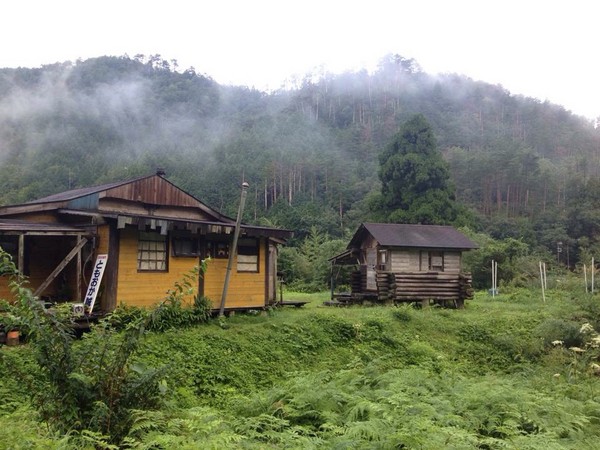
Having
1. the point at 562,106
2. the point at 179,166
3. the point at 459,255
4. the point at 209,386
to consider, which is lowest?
the point at 209,386

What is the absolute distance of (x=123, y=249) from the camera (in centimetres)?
1483

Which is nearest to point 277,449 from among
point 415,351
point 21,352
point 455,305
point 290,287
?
point 21,352

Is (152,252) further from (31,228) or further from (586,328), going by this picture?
(586,328)

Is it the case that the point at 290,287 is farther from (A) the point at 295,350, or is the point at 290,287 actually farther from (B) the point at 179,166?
(B) the point at 179,166

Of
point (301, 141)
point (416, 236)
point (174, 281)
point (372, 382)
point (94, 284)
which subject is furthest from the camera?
point (301, 141)

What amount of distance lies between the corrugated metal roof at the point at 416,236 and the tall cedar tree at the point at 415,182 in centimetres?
1260

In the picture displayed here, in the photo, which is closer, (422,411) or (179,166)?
(422,411)

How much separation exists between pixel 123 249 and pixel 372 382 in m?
7.98

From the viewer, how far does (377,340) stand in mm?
16656

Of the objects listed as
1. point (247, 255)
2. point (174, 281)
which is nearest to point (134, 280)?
point (174, 281)

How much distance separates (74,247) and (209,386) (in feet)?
20.1

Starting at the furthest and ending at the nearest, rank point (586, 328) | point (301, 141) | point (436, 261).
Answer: point (301, 141) → point (436, 261) → point (586, 328)

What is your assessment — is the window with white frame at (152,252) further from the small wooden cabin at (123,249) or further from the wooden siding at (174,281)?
the wooden siding at (174,281)

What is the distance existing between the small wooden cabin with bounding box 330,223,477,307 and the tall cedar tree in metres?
13.7
